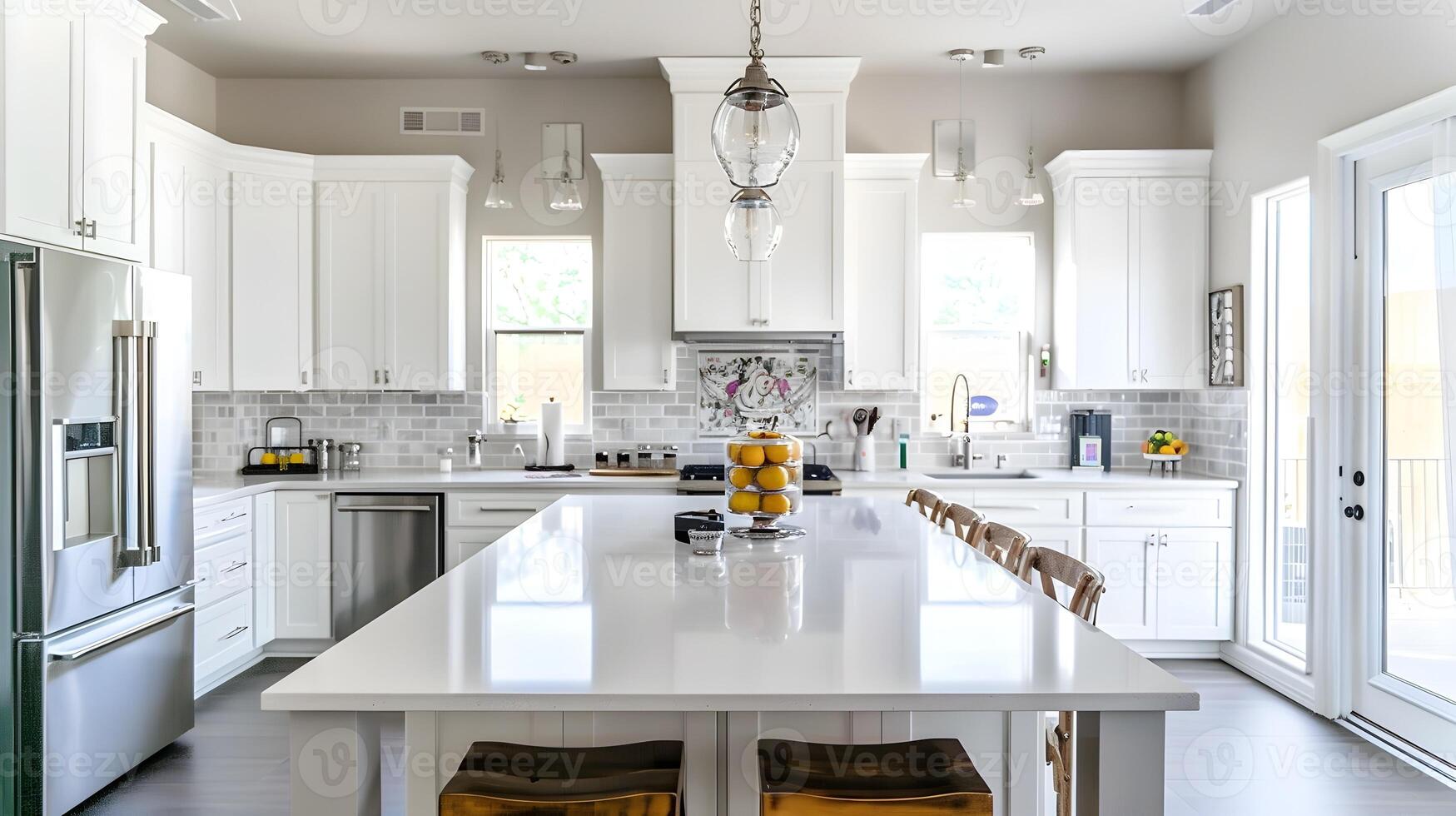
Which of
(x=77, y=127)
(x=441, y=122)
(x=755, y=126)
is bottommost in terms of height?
(x=755, y=126)

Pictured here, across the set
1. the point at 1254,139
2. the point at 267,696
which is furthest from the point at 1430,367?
the point at 267,696

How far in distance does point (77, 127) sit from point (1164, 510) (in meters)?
4.84

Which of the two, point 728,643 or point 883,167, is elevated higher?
point 883,167

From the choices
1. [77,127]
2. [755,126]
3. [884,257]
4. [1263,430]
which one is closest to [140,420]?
[77,127]

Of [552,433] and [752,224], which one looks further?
[552,433]

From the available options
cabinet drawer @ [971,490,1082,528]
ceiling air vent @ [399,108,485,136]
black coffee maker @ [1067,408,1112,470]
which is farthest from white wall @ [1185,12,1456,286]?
ceiling air vent @ [399,108,485,136]

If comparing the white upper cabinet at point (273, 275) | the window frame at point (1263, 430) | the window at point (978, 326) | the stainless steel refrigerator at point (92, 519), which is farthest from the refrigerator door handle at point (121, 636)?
the window frame at point (1263, 430)

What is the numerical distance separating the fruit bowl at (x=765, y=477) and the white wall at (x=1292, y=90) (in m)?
2.72

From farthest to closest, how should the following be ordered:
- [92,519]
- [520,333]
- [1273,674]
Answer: [520,333] → [1273,674] → [92,519]

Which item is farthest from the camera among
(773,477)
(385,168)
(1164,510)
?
(385,168)

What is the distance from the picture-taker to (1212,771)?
333cm

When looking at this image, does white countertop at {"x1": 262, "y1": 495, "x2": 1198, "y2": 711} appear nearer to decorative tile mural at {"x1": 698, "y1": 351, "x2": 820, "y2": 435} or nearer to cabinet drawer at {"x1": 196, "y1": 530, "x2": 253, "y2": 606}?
cabinet drawer at {"x1": 196, "y1": 530, "x2": 253, "y2": 606}

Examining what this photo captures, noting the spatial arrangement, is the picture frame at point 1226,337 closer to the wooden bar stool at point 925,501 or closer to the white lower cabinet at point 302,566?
the wooden bar stool at point 925,501

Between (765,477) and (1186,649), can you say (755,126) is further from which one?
(1186,649)
